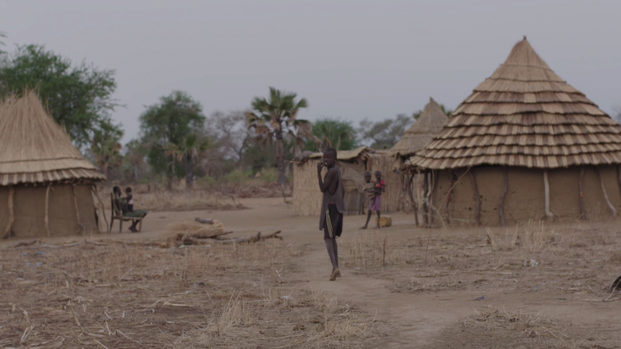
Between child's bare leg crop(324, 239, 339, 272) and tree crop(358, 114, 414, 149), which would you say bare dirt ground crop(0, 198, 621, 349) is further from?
tree crop(358, 114, 414, 149)

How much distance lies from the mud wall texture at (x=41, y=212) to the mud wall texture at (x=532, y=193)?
834 centimetres

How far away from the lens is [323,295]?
21.9ft

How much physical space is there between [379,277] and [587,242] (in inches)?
156

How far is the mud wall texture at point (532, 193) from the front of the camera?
14117mm

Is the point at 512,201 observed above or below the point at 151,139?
below

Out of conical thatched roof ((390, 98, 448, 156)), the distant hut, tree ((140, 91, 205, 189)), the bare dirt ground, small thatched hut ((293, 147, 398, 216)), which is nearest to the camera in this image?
the bare dirt ground

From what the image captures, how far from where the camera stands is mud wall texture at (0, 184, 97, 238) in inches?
616

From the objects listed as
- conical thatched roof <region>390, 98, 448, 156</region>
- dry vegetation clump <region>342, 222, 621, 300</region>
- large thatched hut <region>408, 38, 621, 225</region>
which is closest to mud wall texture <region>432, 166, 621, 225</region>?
large thatched hut <region>408, 38, 621, 225</region>

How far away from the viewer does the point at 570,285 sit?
6.84m

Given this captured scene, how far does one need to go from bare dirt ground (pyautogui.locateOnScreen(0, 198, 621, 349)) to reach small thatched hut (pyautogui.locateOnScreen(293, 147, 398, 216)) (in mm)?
9133

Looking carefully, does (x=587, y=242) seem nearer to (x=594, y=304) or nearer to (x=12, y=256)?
(x=594, y=304)

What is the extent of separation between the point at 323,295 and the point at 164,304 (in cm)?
150

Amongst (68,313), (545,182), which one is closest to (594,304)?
(68,313)

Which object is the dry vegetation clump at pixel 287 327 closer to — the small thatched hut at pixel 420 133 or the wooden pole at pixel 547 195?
the wooden pole at pixel 547 195
